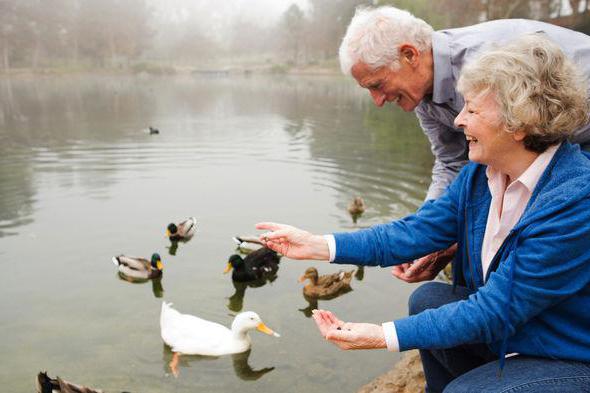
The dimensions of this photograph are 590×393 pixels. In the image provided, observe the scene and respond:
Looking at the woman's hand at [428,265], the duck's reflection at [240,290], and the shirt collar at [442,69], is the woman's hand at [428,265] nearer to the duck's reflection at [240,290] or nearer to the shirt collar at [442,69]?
the shirt collar at [442,69]

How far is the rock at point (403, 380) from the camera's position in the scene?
3.43 m

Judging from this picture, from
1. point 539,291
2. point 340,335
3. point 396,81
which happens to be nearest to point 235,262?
point 396,81

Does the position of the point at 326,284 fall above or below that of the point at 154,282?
above

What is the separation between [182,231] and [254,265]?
148cm

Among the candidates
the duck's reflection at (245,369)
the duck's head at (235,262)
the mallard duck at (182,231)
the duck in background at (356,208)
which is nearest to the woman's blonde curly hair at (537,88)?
the duck's reflection at (245,369)

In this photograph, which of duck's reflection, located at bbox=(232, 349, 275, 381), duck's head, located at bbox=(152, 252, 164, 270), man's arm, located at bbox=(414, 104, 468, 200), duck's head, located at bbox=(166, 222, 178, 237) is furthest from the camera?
duck's head, located at bbox=(166, 222, 178, 237)

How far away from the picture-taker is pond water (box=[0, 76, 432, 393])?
4453 millimetres

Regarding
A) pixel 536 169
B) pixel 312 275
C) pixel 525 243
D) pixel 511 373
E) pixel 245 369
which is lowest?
pixel 245 369

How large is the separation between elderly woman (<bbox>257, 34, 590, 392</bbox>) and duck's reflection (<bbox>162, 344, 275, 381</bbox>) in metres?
2.51

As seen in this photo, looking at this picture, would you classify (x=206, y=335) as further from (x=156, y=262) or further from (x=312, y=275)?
(x=156, y=262)

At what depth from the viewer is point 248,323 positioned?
472 centimetres

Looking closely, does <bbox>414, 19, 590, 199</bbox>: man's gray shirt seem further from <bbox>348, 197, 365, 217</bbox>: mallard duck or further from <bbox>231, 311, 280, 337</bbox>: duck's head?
<bbox>348, 197, 365, 217</bbox>: mallard duck

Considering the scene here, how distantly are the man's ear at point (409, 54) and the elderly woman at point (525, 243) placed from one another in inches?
32.4

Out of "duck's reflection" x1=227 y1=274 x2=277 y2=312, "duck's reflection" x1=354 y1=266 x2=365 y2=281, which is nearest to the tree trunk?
"duck's reflection" x1=227 y1=274 x2=277 y2=312
